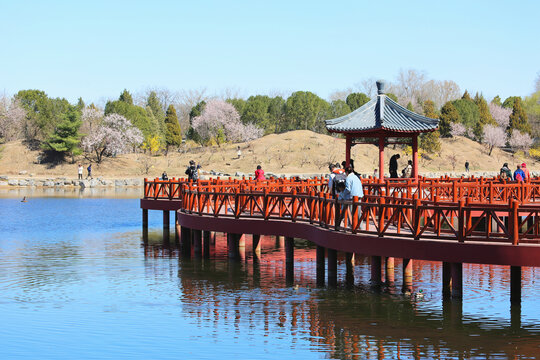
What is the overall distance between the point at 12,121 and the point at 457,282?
286 ft

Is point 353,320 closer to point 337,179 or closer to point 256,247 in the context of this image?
point 337,179

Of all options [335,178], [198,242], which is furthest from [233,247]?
[335,178]

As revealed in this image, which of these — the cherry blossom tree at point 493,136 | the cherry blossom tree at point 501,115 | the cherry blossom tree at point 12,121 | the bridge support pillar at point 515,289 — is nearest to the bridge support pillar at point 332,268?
the bridge support pillar at point 515,289

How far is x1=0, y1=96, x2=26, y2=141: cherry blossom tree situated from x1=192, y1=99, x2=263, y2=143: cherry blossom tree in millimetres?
22365

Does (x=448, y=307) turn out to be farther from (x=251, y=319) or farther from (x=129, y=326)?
(x=129, y=326)

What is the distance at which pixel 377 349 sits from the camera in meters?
15.9

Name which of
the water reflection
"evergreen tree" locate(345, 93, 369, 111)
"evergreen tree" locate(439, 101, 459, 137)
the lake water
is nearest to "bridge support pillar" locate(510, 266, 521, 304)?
the lake water

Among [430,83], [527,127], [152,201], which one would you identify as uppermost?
[430,83]

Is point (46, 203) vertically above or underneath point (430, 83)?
underneath

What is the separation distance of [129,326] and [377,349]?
19.2ft

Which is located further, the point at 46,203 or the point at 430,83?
the point at 430,83

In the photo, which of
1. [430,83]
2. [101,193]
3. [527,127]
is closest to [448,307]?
[101,193]

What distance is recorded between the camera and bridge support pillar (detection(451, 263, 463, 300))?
18906 mm

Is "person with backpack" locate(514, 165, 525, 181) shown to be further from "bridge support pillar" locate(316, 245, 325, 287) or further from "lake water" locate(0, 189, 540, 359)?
"bridge support pillar" locate(316, 245, 325, 287)
